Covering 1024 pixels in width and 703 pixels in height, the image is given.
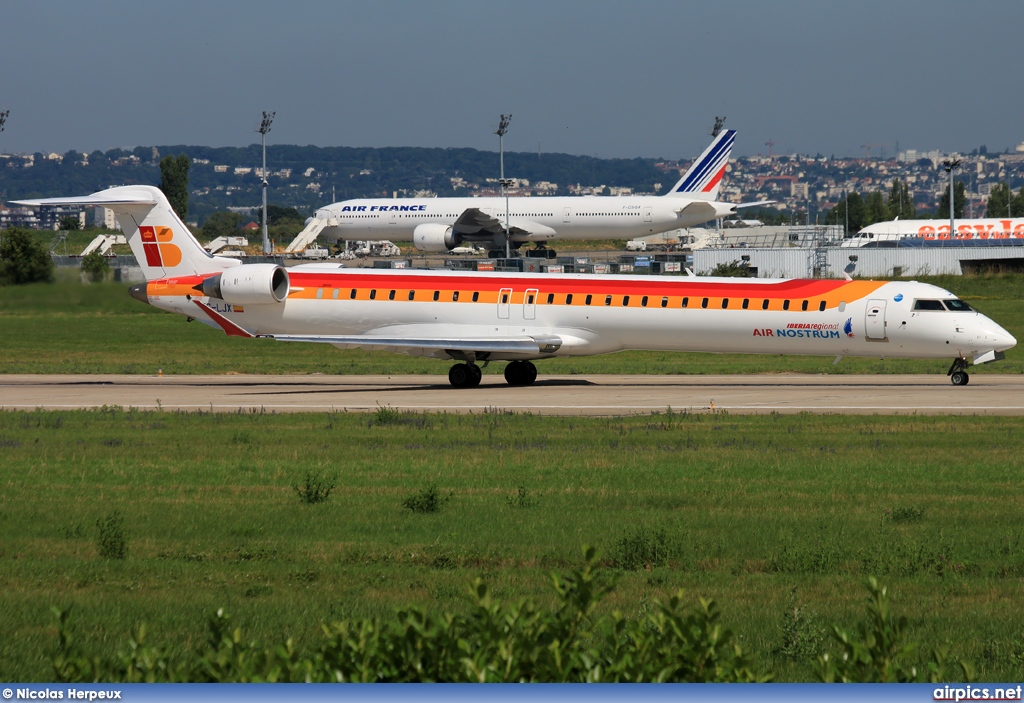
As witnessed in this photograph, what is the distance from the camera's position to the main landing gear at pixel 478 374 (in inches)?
1227

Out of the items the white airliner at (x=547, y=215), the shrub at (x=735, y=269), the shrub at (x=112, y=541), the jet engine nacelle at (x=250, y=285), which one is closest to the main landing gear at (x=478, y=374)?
the jet engine nacelle at (x=250, y=285)

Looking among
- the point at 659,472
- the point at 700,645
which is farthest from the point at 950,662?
the point at 659,472

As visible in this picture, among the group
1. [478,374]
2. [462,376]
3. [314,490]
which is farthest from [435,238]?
[314,490]

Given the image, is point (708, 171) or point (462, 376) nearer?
point (462, 376)

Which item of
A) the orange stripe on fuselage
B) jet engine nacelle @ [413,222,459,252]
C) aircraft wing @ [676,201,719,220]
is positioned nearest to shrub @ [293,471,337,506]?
the orange stripe on fuselage

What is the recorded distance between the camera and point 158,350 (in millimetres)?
44438

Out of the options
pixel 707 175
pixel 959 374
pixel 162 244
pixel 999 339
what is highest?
pixel 707 175

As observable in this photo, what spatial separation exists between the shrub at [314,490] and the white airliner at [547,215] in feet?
238

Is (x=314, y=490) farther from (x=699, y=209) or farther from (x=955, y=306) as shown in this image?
(x=699, y=209)

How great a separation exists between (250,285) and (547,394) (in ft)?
29.2

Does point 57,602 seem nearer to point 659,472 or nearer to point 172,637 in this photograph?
point 172,637

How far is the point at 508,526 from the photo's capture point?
12812 mm

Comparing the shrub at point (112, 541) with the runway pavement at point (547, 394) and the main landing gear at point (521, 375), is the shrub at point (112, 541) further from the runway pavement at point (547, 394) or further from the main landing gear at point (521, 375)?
the main landing gear at point (521, 375)

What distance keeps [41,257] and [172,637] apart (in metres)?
32.2
